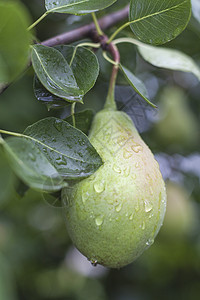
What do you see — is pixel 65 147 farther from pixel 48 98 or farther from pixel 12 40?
pixel 12 40

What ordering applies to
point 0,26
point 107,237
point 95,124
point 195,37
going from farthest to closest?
point 195,37 → point 95,124 → point 107,237 → point 0,26

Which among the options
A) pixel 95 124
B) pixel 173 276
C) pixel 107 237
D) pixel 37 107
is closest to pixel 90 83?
pixel 95 124

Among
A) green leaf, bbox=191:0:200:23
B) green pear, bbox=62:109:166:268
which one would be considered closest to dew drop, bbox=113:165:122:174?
green pear, bbox=62:109:166:268

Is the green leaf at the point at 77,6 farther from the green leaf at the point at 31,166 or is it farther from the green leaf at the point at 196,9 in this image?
the green leaf at the point at 196,9

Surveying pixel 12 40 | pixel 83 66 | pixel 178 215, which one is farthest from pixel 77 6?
pixel 178 215

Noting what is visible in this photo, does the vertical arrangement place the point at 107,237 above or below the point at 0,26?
below

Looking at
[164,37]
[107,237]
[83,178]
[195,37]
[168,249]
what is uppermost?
[164,37]

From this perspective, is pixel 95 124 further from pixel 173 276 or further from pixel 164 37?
pixel 173 276
